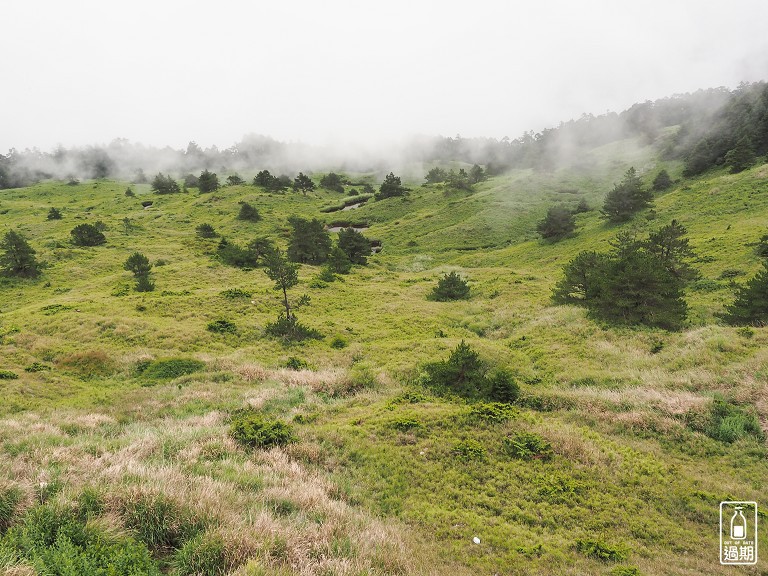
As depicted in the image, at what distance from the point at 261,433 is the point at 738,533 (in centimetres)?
1262

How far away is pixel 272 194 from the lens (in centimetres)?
10850

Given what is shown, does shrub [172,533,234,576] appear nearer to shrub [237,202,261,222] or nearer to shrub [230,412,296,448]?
shrub [230,412,296,448]

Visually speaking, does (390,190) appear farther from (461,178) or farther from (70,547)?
(70,547)

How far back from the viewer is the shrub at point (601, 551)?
7695 millimetres

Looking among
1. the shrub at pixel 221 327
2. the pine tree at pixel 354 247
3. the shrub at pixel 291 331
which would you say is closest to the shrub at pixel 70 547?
the shrub at pixel 291 331

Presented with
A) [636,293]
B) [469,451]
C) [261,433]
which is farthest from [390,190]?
[469,451]

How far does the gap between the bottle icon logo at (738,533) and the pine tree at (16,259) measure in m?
65.0

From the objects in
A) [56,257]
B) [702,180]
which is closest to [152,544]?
[56,257]

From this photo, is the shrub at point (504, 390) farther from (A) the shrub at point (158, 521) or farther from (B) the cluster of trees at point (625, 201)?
(B) the cluster of trees at point (625, 201)

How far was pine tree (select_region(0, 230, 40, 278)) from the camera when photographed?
1802 inches

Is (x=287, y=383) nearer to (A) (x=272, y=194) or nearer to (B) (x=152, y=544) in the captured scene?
(B) (x=152, y=544)

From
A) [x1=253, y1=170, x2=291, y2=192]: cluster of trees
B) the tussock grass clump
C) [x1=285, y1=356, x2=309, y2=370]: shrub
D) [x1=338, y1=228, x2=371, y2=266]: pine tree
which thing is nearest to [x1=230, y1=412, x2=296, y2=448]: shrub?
[x1=285, y1=356, x2=309, y2=370]: shrub

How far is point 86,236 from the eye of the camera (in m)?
61.5

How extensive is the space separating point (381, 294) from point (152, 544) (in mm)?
39133
